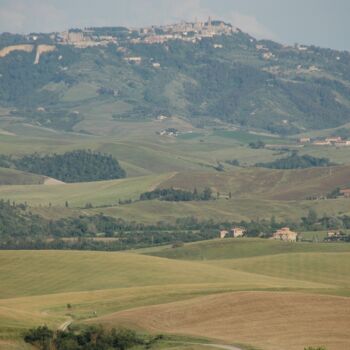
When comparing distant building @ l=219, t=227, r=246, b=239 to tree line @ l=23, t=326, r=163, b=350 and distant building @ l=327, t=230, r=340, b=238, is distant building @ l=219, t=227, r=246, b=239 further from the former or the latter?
tree line @ l=23, t=326, r=163, b=350

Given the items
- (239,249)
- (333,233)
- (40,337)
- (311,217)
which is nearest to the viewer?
(40,337)

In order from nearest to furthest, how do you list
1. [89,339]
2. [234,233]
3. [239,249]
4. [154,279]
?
[89,339]
[154,279]
[239,249]
[234,233]

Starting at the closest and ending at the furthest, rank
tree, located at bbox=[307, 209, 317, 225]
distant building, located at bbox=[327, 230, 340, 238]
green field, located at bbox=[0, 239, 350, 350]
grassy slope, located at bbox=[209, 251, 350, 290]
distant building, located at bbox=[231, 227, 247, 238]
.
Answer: green field, located at bbox=[0, 239, 350, 350] < grassy slope, located at bbox=[209, 251, 350, 290] < distant building, located at bbox=[327, 230, 340, 238] < distant building, located at bbox=[231, 227, 247, 238] < tree, located at bbox=[307, 209, 317, 225]

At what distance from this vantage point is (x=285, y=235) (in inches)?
6791

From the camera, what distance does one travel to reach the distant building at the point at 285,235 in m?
169

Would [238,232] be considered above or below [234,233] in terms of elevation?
above

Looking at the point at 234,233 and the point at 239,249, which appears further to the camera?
the point at 234,233

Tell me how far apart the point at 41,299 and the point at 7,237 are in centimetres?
8096

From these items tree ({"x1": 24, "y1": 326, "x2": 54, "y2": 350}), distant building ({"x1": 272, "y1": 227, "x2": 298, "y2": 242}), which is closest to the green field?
tree ({"x1": 24, "y1": 326, "x2": 54, "y2": 350})

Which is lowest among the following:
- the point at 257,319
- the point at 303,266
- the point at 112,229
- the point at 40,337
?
the point at 40,337

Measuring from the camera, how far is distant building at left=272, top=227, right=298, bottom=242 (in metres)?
169

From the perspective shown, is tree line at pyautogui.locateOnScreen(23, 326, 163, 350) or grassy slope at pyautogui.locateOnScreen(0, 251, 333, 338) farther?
grassy slope at pyautogui.locateOnScreen(0, 251, 333, 338)

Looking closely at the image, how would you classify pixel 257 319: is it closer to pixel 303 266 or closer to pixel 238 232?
pixel 303 266

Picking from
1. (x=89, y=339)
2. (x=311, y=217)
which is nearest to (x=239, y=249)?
(x=311, y=217)
